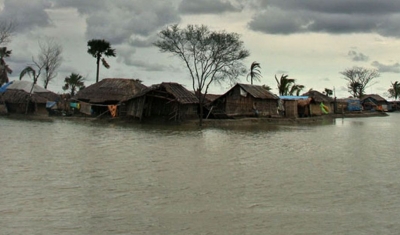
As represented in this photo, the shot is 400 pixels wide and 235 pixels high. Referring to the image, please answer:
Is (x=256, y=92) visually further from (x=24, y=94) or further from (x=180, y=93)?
(x=24, y=94)

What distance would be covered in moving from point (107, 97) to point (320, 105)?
22.8 metres

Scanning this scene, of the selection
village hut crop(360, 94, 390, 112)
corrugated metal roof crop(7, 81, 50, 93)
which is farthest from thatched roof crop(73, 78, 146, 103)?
village hut crop(360, 94, 390, 112)

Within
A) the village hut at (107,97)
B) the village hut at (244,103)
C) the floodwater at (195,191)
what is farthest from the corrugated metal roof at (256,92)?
the floodwater at (195,191)

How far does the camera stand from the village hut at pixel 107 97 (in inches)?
1373

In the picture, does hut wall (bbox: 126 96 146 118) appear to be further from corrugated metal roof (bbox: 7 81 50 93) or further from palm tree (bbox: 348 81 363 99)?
palm tree (bbox: 348 81 363 99)

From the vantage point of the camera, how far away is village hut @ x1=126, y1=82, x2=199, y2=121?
32.2 meters

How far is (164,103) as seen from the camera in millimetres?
34062

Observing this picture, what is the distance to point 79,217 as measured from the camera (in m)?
6.93

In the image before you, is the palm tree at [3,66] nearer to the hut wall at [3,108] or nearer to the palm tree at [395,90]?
the hut wall at [3,108]

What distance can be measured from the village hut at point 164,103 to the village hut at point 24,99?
1015cm

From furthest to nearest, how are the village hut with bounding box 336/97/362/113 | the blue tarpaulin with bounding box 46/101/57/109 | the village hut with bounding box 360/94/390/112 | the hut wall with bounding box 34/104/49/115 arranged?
the village hut with bounding box 360/94/390/112 < the village hut with bounding box 336/97/362/113 < the hut wall with bounding box 34/104/49/115 < the blue tarpaulin with bounding box 46/101/57/109

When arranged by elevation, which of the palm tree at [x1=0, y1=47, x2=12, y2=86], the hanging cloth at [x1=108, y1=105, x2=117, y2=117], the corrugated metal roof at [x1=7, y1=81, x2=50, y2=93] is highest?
the palm tree at [x1=0, y1=47, x2=12, y2=86]

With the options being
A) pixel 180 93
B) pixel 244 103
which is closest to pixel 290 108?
pixel 244 103

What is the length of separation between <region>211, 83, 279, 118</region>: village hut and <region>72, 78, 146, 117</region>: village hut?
696cm
